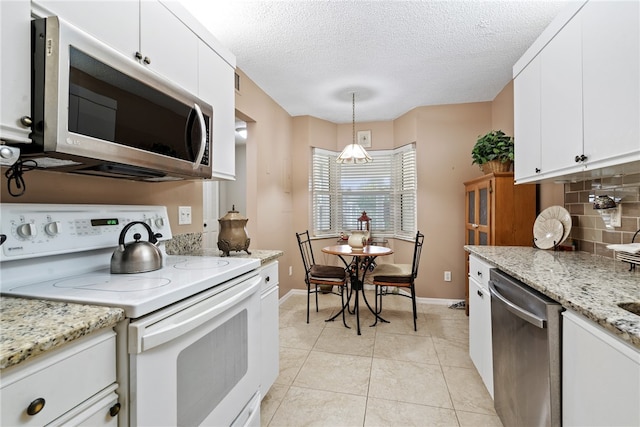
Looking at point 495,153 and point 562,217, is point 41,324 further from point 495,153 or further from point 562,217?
point 495,153

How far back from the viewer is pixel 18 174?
3.26ft

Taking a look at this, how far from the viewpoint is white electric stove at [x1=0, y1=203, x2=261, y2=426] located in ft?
2.77

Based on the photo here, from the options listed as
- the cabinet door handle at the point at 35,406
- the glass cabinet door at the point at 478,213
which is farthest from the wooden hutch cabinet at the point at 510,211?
the cabinet door handle at the point at 35,406

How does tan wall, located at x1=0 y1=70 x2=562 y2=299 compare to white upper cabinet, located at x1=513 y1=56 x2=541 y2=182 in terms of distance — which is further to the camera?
tan wall, located at x1=0 y1=70 x2=562 y2=299

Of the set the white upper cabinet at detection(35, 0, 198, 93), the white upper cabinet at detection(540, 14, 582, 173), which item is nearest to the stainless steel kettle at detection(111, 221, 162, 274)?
the white upper cabinet at detection(35, 0, 198, 93)

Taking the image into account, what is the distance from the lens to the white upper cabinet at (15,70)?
2.66 feet

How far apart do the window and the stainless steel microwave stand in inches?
114

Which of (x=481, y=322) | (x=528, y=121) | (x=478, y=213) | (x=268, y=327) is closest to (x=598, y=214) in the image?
(x=528, y=121)

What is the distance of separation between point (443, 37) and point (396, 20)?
46cm

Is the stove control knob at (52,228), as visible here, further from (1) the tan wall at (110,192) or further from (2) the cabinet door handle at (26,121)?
(2) the cabinet door handle at (26,121)

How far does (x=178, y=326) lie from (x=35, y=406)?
35cm

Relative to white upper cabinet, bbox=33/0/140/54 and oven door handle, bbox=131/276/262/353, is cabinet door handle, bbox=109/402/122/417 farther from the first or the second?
white upper cabinet, bbox=33/0/140/54

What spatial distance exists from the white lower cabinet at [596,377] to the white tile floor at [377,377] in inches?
33.8

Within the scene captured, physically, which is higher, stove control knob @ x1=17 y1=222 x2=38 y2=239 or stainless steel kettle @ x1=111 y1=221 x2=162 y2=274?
stove control knob @ x1=17 y1=222 x2=38 y2=239
